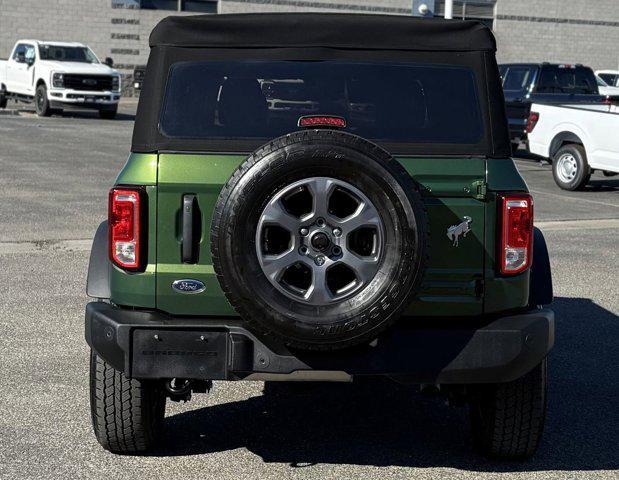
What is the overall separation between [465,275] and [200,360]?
1.16m

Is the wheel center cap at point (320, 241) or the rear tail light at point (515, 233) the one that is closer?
the wheel center cap at point (320, 241)

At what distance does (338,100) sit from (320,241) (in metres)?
0.86

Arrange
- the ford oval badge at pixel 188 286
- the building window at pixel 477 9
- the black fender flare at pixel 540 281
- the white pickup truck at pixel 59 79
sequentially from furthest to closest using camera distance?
the building window at pixel 477 9 < the white pickup truck at pixel 59 79 < the black fender flare at pixel 540 281 < the ford oval badge at pixel 188 286

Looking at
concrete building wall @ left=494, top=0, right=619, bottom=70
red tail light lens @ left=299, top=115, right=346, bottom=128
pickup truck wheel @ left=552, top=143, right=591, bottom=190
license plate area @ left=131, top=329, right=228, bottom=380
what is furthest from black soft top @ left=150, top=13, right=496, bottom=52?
concrete building wall @ left=494, top=0, right=619, bottom=70

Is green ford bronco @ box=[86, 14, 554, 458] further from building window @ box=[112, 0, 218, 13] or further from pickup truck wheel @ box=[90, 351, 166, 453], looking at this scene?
building window @ box=[112, 0, 218, 13]

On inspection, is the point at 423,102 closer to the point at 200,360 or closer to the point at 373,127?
the point at 373,127

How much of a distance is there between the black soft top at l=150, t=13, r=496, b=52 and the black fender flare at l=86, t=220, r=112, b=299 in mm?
995

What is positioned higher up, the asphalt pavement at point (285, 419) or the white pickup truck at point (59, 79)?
the asphalt pavement at point (285, 419)

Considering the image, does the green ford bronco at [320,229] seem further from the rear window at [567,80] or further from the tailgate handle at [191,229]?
the rear window at [567,80]

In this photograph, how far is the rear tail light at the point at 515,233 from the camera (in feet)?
15.8

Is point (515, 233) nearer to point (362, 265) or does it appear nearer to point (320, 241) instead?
point (362, 265)

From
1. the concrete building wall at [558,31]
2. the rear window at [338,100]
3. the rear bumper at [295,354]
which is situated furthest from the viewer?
the concrete building wall at [558,31]

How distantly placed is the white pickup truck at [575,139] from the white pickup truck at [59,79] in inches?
602

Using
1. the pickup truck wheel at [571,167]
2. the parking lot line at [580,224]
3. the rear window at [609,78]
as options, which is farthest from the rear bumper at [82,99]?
the parking lot line at [580,224]
